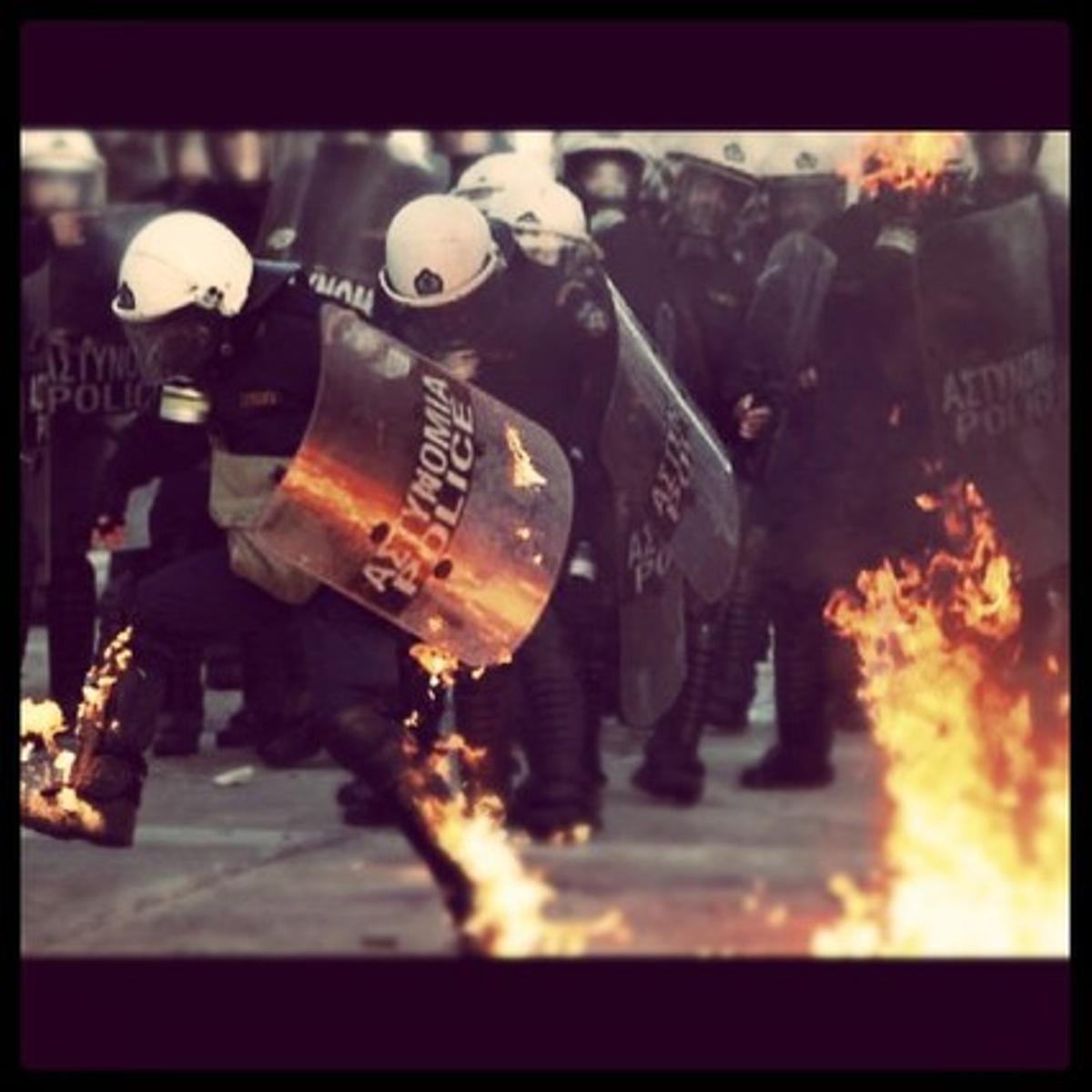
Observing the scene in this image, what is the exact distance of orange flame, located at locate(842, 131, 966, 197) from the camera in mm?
7012

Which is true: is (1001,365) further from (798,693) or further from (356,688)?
(356,688)

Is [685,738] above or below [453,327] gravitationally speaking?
below

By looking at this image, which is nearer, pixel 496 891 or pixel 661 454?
pixel 496 891

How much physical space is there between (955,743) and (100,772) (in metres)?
2.43

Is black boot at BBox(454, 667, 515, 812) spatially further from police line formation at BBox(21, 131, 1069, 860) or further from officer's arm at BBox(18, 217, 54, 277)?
officer's arm at BBox(18, 217, 54, 277)

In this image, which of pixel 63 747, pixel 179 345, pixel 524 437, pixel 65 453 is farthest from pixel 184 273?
pixel 65 453

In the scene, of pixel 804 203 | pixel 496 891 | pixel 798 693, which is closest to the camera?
pixel 496 891

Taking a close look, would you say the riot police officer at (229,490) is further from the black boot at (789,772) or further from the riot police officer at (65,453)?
the black boot at (789,772)

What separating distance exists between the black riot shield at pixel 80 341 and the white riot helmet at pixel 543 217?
4.45 ft

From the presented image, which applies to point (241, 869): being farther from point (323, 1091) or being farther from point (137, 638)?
point (323, 1091)

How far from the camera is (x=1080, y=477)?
260 inches

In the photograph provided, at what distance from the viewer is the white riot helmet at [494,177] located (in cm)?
661

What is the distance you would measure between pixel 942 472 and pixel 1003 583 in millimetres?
433

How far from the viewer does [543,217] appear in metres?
6.52
